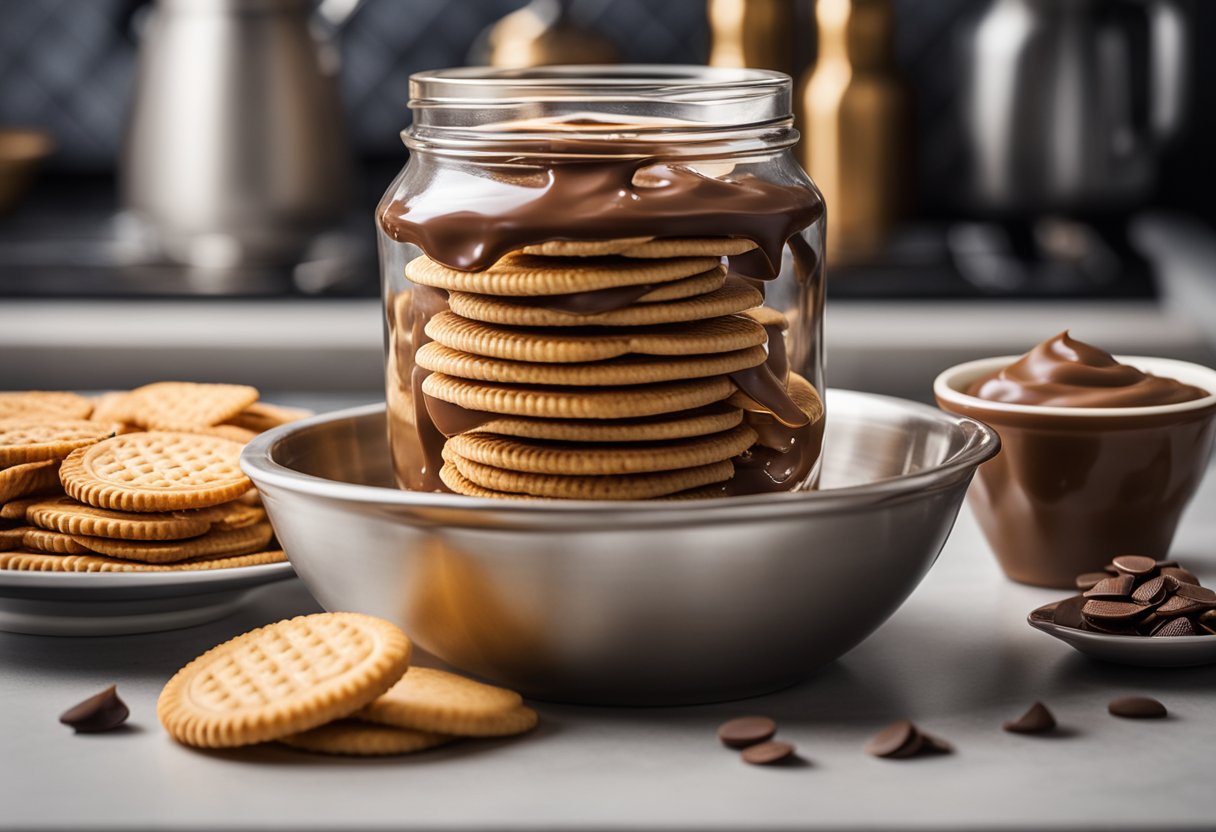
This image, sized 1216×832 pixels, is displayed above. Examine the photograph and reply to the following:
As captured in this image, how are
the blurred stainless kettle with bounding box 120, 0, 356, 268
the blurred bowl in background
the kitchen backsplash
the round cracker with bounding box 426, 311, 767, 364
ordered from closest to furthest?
the round cracker with bounding box 426, 311, 767, 364, the blurred stainless kettle with bounding box 120, 0, 356, 268, the blurred bowl in background, the kitchen backsplash

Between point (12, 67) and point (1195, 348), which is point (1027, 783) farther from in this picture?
point (12, 67)

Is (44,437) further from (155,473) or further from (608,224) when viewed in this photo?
(608,224)

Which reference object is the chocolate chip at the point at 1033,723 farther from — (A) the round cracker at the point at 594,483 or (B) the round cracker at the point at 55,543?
(B) the round cracker at the point at 55,543

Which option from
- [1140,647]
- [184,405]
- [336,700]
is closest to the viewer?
[336,700]

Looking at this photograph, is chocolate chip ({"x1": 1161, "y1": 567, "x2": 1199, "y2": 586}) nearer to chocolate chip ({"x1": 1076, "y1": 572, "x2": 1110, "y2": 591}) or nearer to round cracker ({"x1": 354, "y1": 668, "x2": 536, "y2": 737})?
chocolate chip ({"x1": 1076, "y1": 572, "x2": 1110, "y2": 591})

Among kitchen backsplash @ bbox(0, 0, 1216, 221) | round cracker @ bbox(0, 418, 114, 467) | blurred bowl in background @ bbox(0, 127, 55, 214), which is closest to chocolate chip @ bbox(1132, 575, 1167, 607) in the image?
round cracker @ bbox(0, 418, 114, 467)

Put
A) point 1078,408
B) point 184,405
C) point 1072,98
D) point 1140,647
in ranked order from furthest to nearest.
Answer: point 1072,98
point 184,405
point 1078,408
point 1140,647

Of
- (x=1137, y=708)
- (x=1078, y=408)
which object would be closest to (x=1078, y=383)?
(x=1078, y=408)
